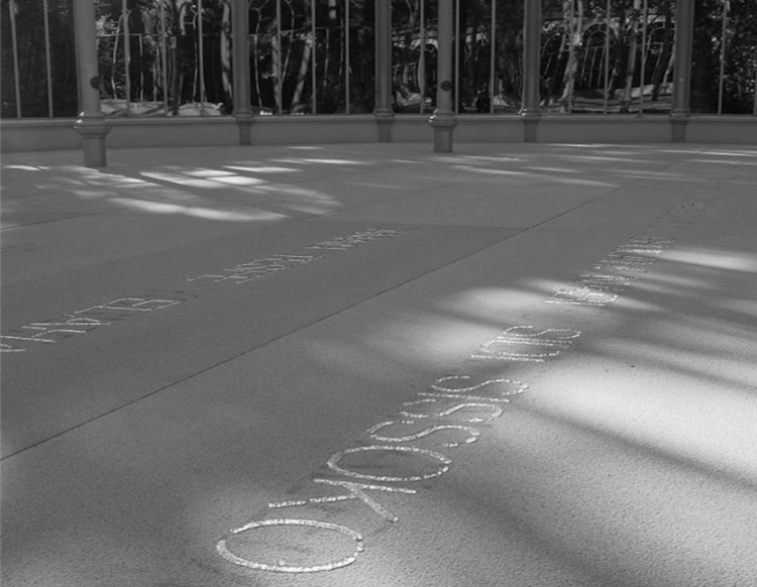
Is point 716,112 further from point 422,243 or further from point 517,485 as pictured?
point 517,485

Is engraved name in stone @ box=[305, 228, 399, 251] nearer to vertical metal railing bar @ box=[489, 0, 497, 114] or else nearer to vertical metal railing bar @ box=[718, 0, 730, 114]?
vertical metal railing bar @ box=[489, 0, 497, 114]

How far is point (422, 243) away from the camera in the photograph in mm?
9672

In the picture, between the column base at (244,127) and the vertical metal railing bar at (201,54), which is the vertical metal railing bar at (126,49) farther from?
the column base at (244,127)

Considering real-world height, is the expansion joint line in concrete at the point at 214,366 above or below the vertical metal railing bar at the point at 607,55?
below

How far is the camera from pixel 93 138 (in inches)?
725

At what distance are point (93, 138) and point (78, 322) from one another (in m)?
12.5

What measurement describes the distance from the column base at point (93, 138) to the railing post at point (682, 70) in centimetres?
1403

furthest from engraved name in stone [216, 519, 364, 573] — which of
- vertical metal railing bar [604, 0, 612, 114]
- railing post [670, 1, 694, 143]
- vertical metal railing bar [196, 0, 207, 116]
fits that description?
vertical metal railing bar [604, 0, 612, 114]

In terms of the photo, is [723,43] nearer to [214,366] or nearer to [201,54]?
[201,54]

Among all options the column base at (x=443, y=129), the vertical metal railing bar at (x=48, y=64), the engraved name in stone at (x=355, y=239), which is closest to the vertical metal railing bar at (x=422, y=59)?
the column base at (x=443, y=129)

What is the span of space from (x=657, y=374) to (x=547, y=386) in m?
0.59

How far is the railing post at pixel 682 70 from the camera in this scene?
2558 cm

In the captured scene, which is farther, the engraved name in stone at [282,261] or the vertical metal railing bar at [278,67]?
the vertical metal railing bar at [278,67]

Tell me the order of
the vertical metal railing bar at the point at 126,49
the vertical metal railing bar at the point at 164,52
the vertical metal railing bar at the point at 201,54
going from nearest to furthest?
the vertical metal railing bar at the point at 126,49 < the vertical metal railing bar at the point at 164,52 < the vertical metal railing bar at the point at 201,54
